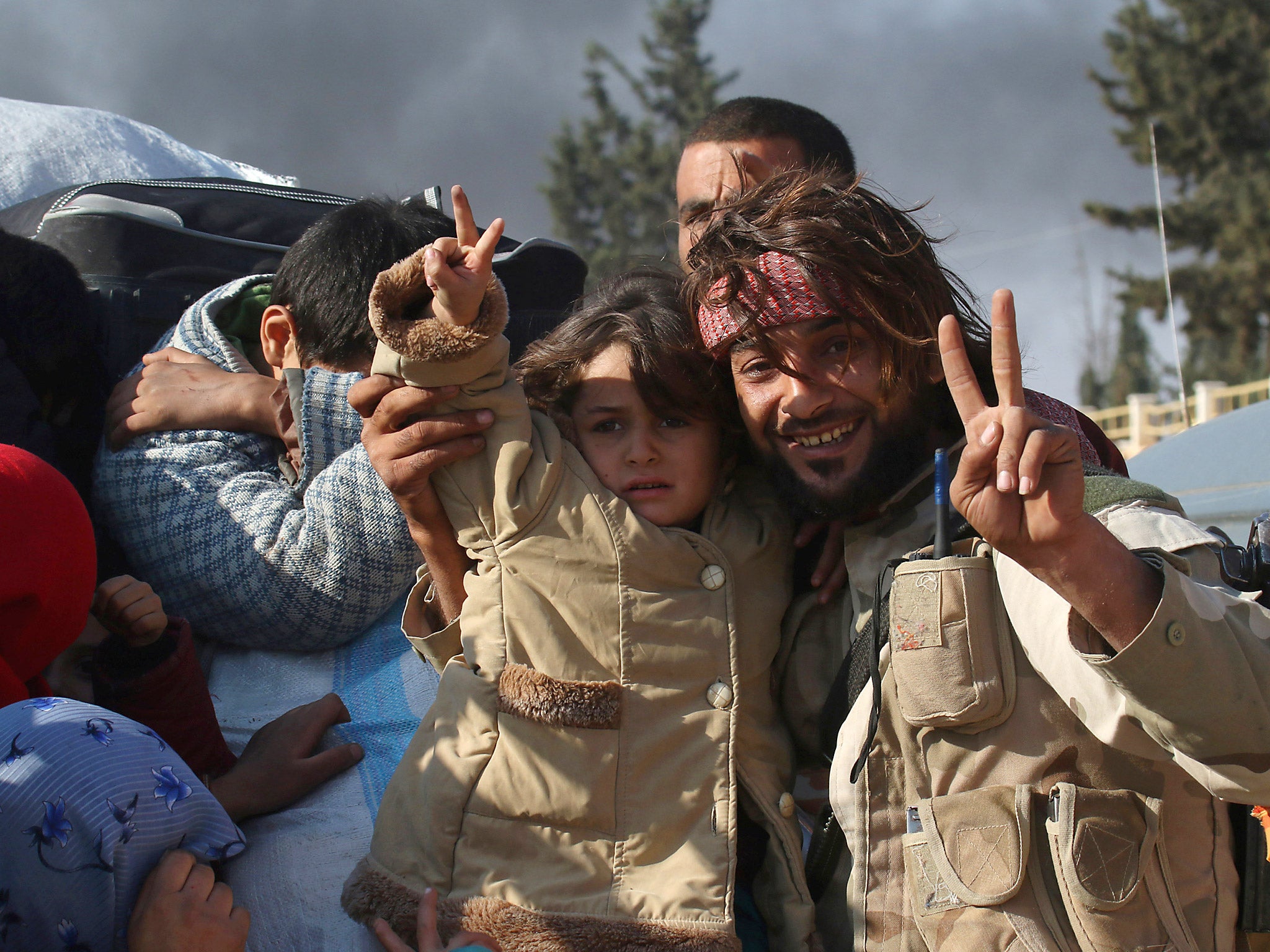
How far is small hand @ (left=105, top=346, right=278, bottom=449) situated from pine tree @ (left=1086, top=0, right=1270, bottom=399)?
20.3 metres

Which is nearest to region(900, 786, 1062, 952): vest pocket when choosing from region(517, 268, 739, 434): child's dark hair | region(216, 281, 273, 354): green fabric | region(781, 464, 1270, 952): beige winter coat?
region(781, 464, 1270, 952): beige winter coat

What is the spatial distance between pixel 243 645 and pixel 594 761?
1.00 m

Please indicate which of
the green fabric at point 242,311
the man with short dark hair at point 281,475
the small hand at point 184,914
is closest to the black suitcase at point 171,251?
the green fabric at point 242,311

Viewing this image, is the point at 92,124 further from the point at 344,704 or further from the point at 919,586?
the point at 919,586

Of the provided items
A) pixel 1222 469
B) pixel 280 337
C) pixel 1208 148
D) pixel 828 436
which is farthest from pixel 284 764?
pixel 1208 148

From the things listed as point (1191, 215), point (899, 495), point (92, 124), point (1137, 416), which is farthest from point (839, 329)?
point (1191, 215)

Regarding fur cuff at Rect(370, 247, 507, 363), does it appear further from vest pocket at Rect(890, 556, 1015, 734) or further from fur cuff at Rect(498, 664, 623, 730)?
vest pocket at Rect(890, 556, 1015, 734)

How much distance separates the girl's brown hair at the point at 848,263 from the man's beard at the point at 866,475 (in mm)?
76

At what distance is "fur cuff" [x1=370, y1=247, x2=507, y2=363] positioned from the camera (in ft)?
5.76

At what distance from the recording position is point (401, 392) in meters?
1.86

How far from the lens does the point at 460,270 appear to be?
5.72 feet

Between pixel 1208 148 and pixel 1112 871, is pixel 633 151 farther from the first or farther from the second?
pixel 1112 871

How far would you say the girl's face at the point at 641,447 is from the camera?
195 cm

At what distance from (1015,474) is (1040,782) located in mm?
531
